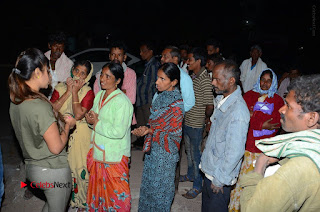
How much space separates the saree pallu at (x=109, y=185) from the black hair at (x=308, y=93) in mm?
2167

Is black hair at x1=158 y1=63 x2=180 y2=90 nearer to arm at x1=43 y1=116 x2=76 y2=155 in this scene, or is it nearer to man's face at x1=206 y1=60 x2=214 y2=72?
arm at x1=43 y1=116 x2=76 y2=155

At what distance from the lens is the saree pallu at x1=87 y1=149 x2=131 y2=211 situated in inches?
129

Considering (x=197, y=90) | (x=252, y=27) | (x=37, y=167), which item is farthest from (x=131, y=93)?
(x=252, y=27)

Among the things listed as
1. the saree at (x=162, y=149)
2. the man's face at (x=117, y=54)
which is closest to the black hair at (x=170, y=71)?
the saree at (x=162, y=149)

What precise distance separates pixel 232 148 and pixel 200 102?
70.8 inches

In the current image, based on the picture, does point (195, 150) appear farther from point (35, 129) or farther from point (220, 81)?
point (35, 129)

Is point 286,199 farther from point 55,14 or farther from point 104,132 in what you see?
point 55,14

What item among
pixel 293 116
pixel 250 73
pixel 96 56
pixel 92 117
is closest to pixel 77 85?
pixel 92 117

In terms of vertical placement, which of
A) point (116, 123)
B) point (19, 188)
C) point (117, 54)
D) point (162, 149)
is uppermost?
point (117, 54)

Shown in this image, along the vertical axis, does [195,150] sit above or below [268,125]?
below

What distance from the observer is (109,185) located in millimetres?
3314

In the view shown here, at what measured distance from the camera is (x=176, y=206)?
162 inches

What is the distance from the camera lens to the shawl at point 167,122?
3207 millimetres

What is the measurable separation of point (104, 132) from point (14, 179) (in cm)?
264
